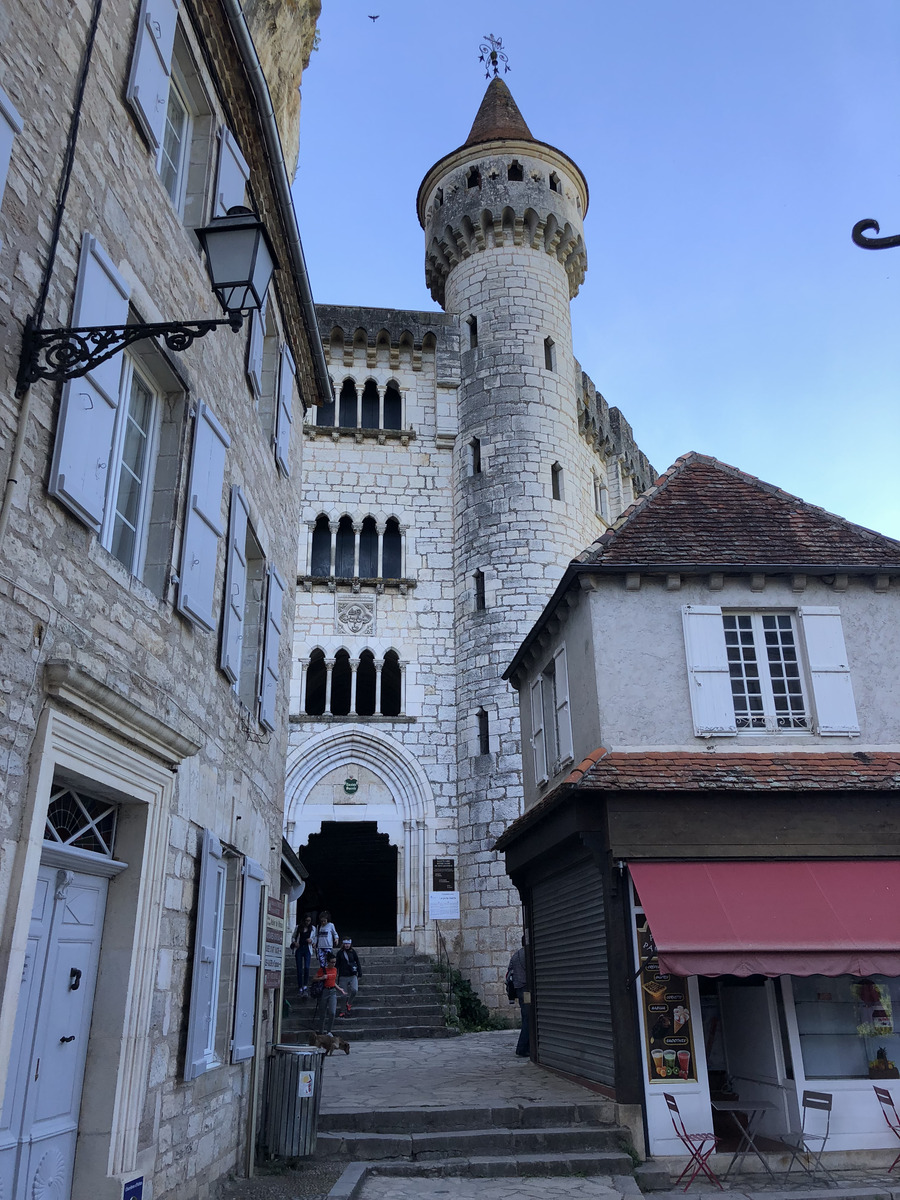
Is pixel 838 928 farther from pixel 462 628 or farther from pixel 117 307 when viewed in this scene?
pixel 462 628

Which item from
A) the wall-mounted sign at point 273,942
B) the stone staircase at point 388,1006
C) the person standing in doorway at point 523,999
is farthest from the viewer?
the stone staircase at point 388,1006

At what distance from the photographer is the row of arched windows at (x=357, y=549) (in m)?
21.4

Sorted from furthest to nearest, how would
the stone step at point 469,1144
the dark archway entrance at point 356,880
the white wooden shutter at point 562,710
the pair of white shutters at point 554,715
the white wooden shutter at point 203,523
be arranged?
the dark archway entrance at point 356,880 → the pair of white shutters at point 554,715 → the white wooden shutter at point 562,710 → the stone step at point 469,1144 → the white wooden shutter at point 203,523

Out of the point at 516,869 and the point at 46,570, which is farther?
the point at 516,869

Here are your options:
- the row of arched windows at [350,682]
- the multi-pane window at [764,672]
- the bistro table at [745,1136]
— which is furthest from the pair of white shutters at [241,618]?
the row of arched windows at [350,682]

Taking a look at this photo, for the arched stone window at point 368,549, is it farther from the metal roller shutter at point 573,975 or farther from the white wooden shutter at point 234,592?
the white wooden shutter at point 234,592

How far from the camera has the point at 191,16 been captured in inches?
263

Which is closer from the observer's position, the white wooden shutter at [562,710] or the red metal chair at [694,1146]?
the red metal chair at [694,1146]

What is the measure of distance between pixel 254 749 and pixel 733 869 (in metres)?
4.43

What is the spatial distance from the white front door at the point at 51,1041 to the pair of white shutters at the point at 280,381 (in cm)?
484

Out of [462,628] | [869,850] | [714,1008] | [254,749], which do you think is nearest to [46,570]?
[254,749]

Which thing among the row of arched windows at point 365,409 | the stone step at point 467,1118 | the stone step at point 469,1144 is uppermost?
the row of arched windows at point 365,409

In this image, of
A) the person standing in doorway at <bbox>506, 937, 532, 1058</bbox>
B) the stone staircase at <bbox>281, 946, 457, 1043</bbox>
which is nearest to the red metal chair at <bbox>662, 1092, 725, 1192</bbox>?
the person standing in doorway at <bbox>506, 937, 532, 1058</bbox>

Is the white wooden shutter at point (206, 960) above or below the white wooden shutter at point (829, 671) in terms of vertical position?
below
